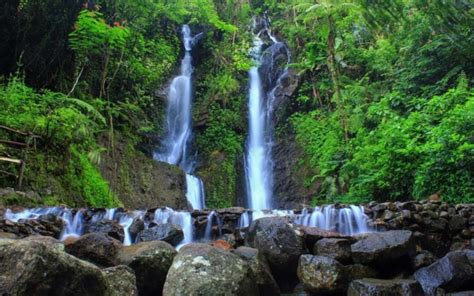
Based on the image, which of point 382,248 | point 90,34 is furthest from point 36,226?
point 90,34

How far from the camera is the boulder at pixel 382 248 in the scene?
593cm

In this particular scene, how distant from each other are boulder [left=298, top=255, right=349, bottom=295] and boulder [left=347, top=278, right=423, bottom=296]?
265mm

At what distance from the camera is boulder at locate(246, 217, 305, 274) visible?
609 cm

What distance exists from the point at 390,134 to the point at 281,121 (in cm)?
753

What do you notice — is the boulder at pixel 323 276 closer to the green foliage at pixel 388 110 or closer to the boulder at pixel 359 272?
the boulder at pixel 359 272

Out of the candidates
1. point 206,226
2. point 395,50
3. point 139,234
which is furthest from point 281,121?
point 139,234

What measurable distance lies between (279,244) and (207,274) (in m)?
1.84

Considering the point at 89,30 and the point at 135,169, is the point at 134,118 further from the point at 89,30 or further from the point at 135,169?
the point at 89,30

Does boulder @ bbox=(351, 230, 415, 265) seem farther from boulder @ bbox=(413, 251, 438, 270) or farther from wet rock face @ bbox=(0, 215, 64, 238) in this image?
wet rock face @ bbox=(0, 215, 64, 238)

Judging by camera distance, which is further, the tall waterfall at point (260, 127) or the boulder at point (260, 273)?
the tall waterfall at point (260, 127)

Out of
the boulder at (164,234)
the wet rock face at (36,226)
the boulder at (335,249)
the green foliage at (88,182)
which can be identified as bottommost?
the boulder at (335,249)

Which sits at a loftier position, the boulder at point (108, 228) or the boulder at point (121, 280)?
the boulder at point (108, 228)

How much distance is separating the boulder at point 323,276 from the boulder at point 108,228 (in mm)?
3475

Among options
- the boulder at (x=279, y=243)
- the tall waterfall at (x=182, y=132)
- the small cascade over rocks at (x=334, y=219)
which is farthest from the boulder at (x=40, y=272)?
the tall waterfall at (x=182, y=132)
